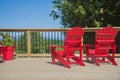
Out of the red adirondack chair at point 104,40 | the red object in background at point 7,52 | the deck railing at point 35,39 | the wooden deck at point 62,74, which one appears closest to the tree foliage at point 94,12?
the deck railing at point 35,39

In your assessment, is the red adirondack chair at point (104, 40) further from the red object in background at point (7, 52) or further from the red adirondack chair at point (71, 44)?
the red object in background at point (7, 52)

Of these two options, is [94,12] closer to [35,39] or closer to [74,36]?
[35,39]

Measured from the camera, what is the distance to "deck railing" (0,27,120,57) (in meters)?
9.27

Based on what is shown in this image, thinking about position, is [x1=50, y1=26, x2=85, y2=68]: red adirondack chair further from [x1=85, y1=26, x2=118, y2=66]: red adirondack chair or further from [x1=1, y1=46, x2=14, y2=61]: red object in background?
[x1=1, y1=46, x2=14, y2=61]: red object in background

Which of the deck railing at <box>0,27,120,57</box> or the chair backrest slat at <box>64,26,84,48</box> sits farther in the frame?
the deck railing at <box>0,27,120,57</box>

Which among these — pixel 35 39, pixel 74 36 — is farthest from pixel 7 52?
pixel 74 36

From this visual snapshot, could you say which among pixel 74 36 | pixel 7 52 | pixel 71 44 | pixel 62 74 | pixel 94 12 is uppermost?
pixel 94 12

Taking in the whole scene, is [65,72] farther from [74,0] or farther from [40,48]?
[74,0]

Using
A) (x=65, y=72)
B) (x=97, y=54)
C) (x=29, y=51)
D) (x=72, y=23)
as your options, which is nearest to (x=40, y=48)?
(x=29, y=51)

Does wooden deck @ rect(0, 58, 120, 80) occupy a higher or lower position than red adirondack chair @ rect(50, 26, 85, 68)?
lower

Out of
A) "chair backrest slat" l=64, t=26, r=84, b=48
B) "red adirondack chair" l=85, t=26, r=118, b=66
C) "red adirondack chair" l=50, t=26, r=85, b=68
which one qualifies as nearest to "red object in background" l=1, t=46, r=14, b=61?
"red adirondack chair" l=50, t=26, r=85, b=68

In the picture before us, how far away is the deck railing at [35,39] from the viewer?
927 centimetres

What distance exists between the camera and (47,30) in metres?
9.30

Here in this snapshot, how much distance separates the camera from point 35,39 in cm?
953
